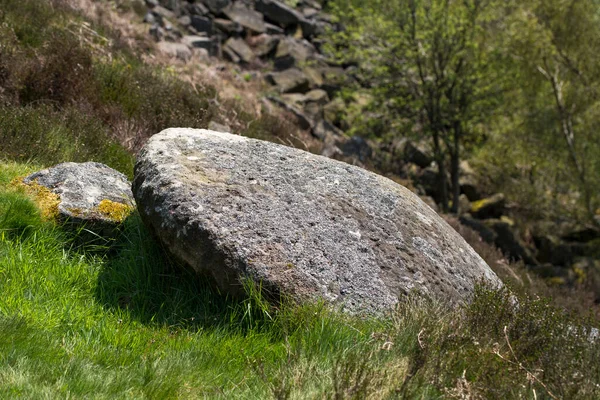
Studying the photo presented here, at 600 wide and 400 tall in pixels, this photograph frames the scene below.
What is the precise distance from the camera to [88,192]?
5.41 metres

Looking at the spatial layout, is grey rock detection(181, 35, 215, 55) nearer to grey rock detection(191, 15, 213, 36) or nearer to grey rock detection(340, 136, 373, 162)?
grey rock detection(191, 15, 213, 36)

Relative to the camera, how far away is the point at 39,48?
923 cm

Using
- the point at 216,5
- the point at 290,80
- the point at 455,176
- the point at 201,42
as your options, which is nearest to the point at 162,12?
the point at 201,42

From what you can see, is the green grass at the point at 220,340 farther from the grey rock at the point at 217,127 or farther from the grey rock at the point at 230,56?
the grey rock at the point at 230,56

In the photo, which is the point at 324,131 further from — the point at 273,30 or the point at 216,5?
the point at 273,30

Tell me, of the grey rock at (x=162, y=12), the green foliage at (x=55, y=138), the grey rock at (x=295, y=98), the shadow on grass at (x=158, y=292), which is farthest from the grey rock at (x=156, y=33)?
the shadow on grass at (x=158, y=292)

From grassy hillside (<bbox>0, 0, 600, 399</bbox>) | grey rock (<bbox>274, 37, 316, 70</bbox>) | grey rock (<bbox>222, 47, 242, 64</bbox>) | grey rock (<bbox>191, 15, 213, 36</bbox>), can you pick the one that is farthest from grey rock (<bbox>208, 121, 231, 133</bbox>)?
grey rock (<bbox>191, 15, 213, 36</bbox>)

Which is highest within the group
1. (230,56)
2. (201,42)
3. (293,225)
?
(293,225)

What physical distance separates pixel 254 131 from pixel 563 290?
5.94 meters

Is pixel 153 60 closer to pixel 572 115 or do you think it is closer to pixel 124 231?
pixel 124 231

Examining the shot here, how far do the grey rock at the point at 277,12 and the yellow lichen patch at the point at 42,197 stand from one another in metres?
21.5

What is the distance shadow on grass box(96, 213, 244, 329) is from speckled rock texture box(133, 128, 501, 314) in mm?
175

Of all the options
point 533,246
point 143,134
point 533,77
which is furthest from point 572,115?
point 143,134

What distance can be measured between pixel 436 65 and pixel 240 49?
656cm
